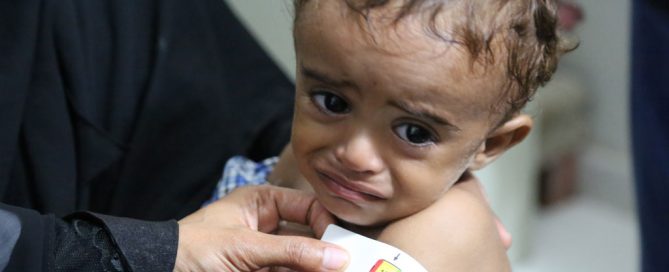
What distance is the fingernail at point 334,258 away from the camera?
0.77m

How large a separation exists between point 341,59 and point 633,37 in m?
0.71

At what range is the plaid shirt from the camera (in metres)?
1.04

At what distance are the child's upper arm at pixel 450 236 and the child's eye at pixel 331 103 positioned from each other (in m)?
0.14

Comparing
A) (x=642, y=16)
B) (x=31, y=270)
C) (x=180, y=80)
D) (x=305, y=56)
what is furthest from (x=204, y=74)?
(x=642, y=16)

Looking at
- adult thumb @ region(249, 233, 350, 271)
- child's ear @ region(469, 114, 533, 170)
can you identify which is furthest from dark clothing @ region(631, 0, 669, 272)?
adult thumb @ region(249, 233, 350, 271)

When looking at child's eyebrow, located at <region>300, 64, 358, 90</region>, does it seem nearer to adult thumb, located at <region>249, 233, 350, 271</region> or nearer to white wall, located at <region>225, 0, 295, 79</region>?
adult thumb, located at <region>249, 233, 350, 271</region>

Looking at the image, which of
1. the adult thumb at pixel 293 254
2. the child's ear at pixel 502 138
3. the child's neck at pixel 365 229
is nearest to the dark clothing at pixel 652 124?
the child's ear at pixel 502 138

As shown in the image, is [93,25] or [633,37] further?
[633,37]

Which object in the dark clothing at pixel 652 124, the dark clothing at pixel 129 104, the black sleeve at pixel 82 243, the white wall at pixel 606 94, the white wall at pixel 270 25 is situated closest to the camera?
the black sleeve at pixel 82 243

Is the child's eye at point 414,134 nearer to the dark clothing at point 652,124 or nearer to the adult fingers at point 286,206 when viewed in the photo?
the adult fingers at point 286,206

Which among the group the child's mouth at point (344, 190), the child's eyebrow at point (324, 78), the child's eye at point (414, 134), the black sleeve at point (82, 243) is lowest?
the child's mouth at point (344, 190)

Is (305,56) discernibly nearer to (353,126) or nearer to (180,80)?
(353,126)

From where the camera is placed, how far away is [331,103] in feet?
2.56

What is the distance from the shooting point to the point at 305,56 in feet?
2.56
